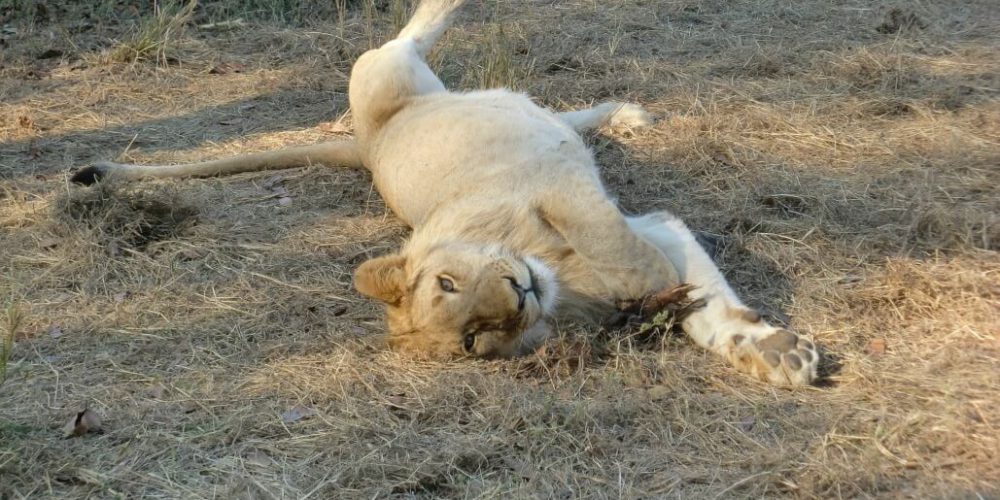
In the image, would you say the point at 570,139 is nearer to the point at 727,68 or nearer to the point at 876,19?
the point at 727,68

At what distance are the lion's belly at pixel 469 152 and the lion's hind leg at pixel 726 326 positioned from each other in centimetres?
43

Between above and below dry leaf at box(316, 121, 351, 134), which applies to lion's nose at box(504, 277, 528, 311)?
above

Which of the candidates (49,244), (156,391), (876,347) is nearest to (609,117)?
(876,347)

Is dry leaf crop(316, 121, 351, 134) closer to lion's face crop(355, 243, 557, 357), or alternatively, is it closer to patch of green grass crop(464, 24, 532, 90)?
patch of green grass crop(464, 24, 532, 90)

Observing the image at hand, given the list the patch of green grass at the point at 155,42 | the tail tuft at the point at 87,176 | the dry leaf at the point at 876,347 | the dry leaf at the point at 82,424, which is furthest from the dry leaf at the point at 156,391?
the patch of green grass at the point at 155,42

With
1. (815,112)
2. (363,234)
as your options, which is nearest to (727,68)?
(815,112)

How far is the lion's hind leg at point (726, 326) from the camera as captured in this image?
3.88 metres

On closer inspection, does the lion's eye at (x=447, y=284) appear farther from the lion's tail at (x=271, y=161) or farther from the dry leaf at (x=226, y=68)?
the dry leaf at (x=226, y=68)

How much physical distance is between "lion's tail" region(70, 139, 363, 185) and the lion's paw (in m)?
1.54

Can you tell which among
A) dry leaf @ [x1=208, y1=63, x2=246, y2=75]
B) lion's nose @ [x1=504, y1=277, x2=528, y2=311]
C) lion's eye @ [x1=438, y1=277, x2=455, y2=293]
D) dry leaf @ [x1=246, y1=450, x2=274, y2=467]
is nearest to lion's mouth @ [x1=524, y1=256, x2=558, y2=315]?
lion's nose @ [x1=504, y1=277, x2=528, y2=311]

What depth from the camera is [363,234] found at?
557 centimetres

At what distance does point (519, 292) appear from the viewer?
408cm

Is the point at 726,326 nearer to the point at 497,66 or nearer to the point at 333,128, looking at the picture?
the point at 497,66

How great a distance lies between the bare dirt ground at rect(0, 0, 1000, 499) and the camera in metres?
3.52
